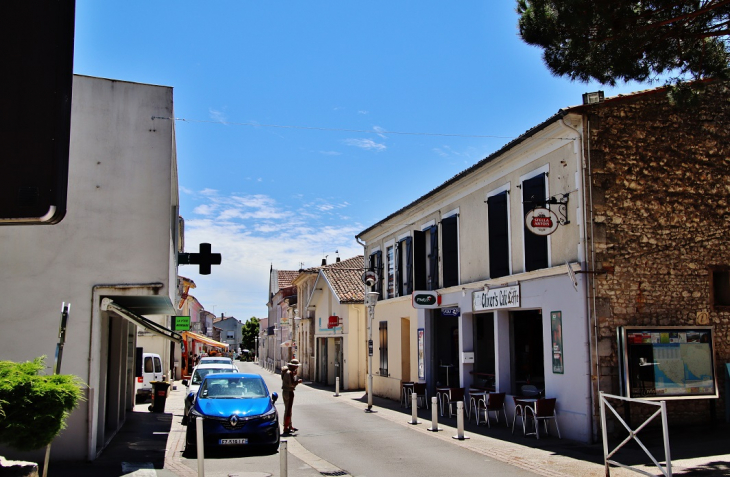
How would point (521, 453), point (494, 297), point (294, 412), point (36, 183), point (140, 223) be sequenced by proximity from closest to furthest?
point (36, 183), point (140, 223), point (521, 453), point (494, 297), point (294, 412)

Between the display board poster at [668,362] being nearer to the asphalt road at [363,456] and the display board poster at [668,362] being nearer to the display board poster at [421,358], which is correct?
the asphalt road at [363,456]

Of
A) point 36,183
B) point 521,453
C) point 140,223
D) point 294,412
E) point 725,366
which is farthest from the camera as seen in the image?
point 294,412

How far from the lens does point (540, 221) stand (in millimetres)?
14328

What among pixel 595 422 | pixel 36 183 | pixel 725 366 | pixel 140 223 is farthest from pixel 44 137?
pixel 725 366

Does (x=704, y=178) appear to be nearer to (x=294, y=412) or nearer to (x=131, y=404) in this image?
(x=294, y=412)

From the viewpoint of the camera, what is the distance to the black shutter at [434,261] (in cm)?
2188

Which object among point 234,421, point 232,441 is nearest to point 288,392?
point 234,421

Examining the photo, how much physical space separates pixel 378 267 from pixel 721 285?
15.0 metres

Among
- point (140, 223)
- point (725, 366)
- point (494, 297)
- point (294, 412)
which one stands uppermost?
point (140, 223)

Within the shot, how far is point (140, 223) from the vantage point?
37.8 feet

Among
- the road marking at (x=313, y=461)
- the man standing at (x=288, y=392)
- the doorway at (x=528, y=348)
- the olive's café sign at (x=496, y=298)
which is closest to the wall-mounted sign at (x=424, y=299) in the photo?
the olive's café sign at (x=496, y=298)

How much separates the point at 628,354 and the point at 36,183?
1295 centimetres

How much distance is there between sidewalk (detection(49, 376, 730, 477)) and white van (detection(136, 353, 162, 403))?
280 inches

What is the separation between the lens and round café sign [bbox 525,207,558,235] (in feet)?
46.8
